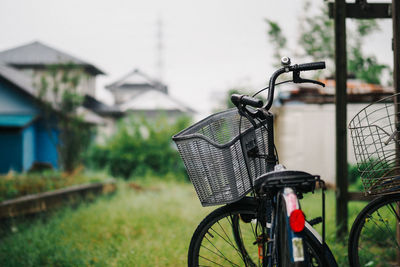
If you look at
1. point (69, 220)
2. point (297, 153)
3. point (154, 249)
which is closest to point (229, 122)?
point (154, 249)

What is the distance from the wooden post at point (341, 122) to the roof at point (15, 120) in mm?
13593

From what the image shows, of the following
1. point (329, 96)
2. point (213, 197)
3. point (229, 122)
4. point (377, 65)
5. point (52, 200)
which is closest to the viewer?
point (213, 197)

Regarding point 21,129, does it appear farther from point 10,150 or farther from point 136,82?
point 136,82

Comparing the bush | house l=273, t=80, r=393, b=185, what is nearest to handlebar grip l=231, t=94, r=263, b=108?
house l=273, t=80, r=393, b=185

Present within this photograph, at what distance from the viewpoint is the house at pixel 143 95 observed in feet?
100

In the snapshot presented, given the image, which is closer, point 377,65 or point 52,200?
point 52,200

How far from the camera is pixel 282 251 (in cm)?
180

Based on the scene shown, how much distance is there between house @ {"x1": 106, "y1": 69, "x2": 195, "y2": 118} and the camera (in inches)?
1203

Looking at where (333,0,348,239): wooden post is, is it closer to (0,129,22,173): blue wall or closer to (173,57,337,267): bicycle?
(173,57,337,267): bicycle

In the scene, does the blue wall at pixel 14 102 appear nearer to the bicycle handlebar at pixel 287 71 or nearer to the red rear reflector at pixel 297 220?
the bicycle handlebar at pixel 287 71

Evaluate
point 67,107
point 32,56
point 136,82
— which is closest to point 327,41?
point 67,107

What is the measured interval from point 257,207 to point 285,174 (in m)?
0.50

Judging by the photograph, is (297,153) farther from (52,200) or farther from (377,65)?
(52,200)

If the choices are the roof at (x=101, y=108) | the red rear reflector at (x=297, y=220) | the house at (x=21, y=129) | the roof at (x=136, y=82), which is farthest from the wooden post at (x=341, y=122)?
the roof at (x=136, y=82)
